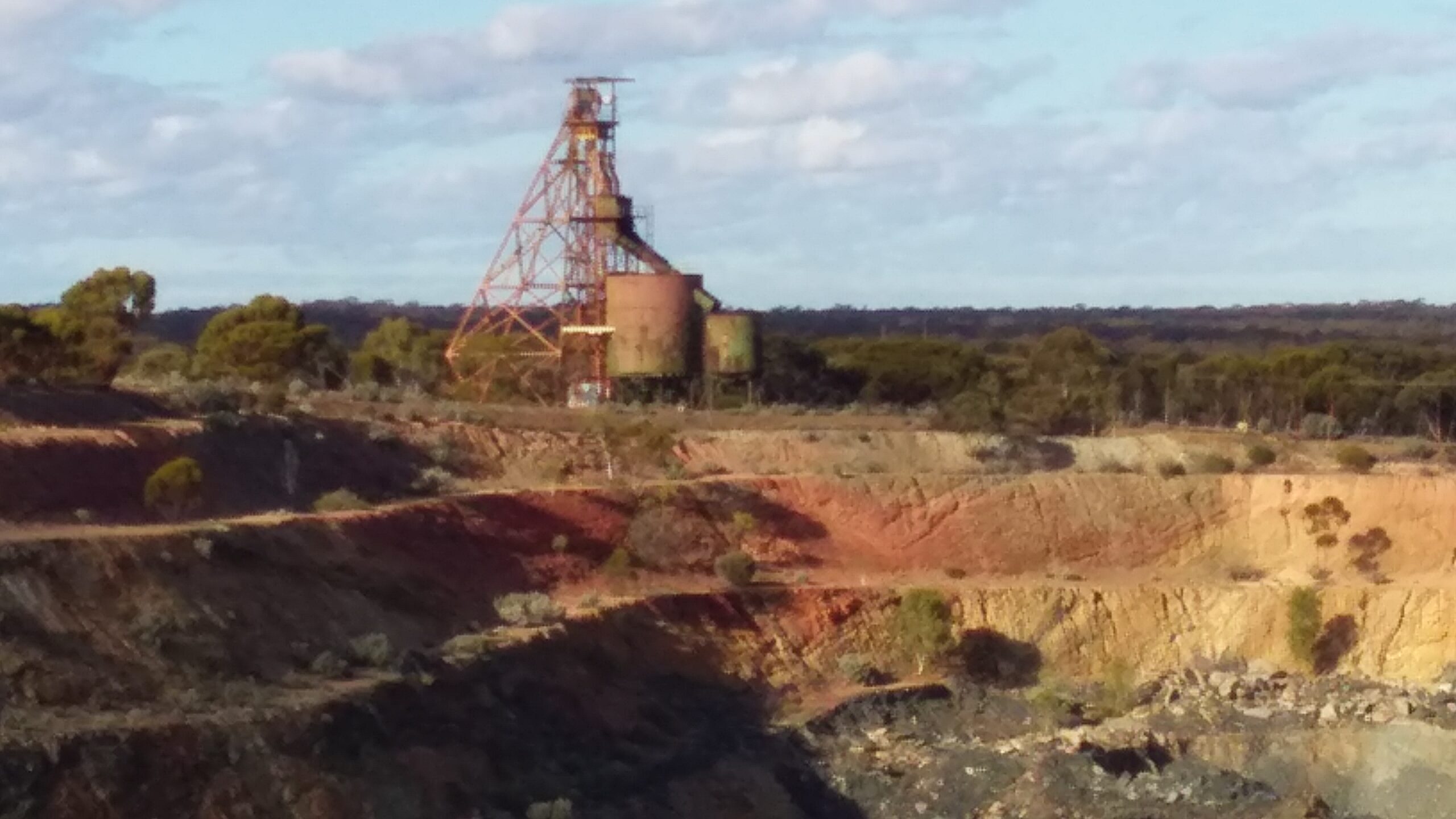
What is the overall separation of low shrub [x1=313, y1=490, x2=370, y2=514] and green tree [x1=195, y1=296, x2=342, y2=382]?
21068mm

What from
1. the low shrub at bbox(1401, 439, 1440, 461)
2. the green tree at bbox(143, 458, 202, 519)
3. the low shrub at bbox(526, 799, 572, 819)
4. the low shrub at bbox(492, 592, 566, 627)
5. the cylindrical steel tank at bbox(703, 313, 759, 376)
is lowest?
the low shrub at bbox(526, 799, 572, 819)

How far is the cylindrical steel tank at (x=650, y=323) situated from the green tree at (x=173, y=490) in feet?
77.6

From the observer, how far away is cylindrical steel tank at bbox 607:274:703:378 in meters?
64.7

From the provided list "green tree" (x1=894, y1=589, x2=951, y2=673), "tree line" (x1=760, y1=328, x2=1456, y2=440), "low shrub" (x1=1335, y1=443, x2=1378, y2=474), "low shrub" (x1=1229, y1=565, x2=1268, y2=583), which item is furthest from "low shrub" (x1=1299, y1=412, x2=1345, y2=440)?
"green tree" (x1=894, y1=589, x2=951, y2=673)

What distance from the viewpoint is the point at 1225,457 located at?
60.1 metres

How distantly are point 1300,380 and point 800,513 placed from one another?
116 ft

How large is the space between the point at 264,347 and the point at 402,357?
9668mm

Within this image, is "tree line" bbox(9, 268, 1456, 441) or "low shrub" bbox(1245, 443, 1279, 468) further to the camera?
"tree line" bbox(9, 268, 1456, 441)

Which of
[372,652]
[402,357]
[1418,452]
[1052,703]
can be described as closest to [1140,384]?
[1418,452]

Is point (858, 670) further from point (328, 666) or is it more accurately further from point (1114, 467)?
point (1114, 467)

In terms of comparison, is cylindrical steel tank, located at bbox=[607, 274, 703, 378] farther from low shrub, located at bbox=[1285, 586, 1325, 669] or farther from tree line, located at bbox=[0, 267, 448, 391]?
low shrub, located at bbox=[1285, 586, 1325, 669]

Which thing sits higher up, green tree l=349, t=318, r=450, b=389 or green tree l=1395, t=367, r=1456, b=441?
green tree l=349, t=318, r=450, b=389

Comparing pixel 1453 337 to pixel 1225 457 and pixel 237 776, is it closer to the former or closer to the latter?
pixel 1225 457

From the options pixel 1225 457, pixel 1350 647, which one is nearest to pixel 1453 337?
pixel 1225 457
